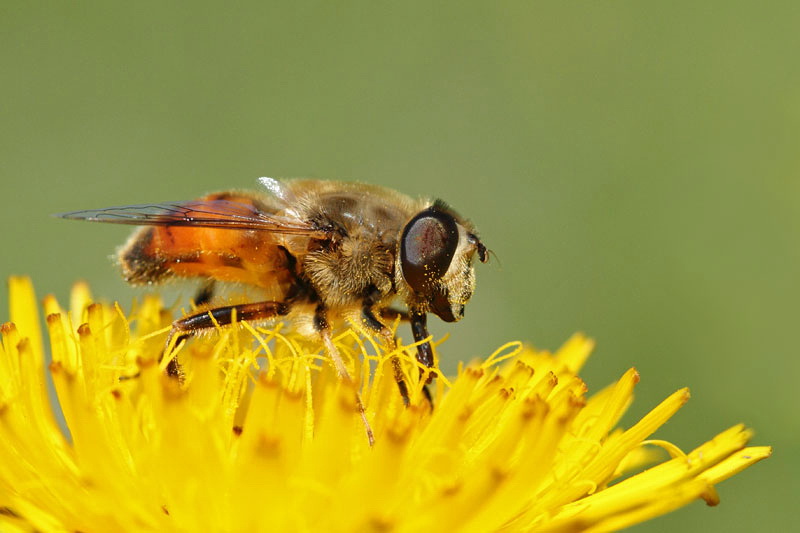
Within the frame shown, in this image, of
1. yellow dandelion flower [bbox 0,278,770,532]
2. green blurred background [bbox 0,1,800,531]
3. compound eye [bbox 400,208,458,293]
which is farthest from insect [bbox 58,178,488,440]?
green blurred background [bbox 0,1,800,531]

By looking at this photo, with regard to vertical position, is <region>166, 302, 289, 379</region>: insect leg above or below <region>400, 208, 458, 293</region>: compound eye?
below

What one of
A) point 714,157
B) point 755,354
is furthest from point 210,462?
point 714,157

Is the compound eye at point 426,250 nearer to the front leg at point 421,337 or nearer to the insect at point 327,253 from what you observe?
the insect at point 327,253

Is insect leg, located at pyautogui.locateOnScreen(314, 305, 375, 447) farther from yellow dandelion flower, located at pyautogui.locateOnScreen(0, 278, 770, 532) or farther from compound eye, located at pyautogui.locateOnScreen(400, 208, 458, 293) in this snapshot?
compound eye, located at pyautogui.locateOnScreen(400, 208, 458, 293)

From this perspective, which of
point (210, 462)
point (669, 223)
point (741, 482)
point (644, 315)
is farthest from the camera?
point (669, 223)

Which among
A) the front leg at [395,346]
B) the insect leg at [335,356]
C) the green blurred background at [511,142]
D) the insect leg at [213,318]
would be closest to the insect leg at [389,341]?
the front leg at [395,346]

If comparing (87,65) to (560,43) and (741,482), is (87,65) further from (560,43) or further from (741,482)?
(741,482)
